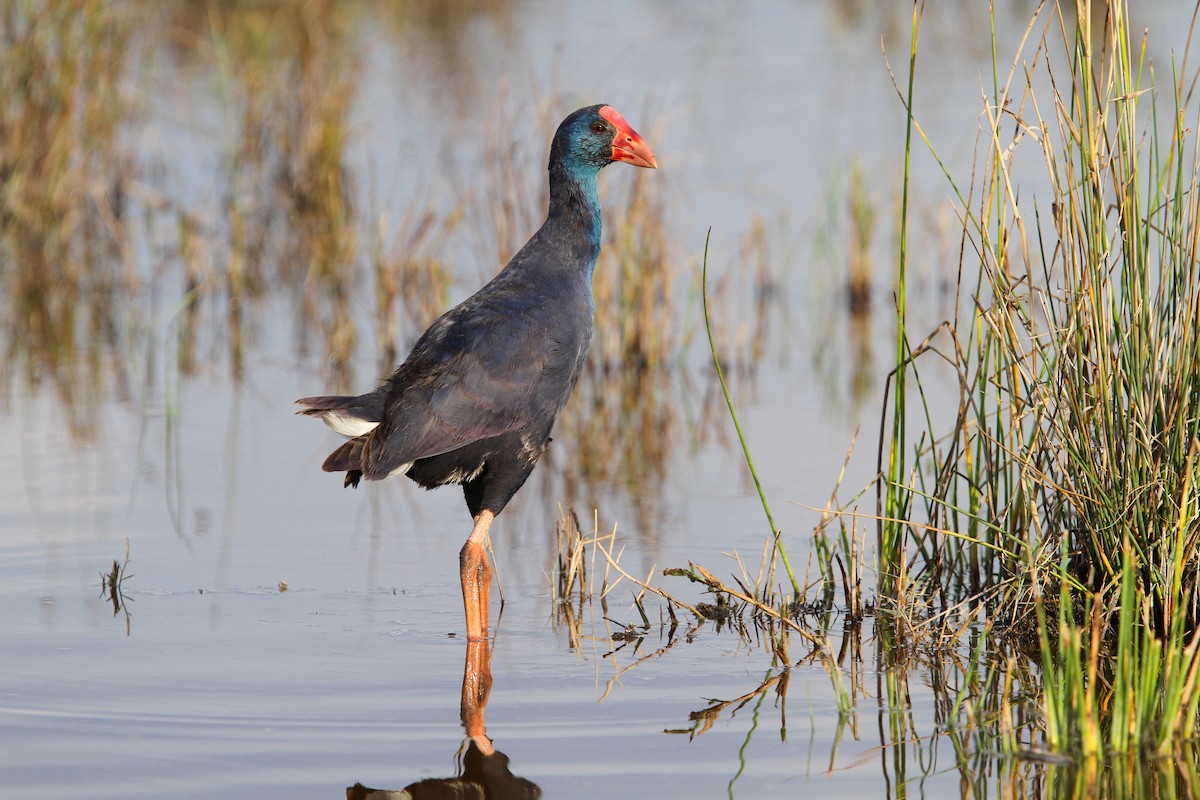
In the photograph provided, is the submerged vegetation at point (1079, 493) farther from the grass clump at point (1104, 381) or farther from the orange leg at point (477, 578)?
the orange leg at point (477, 578)

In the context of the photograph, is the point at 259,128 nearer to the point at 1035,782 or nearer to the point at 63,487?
the point at 63,487

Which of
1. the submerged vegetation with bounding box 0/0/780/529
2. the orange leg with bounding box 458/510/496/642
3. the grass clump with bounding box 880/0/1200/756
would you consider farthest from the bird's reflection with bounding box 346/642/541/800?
the submerged vegetation with bounding box 0/0/780/529

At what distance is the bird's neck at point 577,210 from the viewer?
4.74 meters

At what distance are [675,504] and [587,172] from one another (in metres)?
1.23

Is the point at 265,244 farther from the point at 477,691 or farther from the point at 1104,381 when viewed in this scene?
the point at 1104,381

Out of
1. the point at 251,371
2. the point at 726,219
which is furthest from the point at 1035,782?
the point at 726,219

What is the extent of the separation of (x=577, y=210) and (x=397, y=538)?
120 centimetres

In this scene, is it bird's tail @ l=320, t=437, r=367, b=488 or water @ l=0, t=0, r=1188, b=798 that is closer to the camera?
water @ l=0, t=0, r=1188, b=798

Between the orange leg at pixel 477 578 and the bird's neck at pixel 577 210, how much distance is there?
79 cm

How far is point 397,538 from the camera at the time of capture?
17.2 ft

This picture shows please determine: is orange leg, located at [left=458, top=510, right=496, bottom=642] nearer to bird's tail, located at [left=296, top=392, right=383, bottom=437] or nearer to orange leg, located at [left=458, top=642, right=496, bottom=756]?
orange leg, located at [left=458, top=642, right=496, bottom=756]

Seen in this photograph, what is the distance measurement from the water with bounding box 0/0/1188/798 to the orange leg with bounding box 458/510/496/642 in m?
0.06

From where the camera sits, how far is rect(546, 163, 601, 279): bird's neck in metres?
4.74

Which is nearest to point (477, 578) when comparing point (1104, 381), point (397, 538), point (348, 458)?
point (348, 458)
